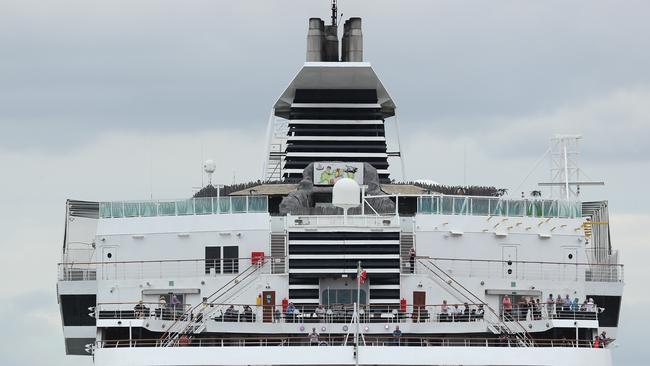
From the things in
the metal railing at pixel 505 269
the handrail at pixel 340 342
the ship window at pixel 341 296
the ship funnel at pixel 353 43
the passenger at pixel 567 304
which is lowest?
the handrail at pixel 340 342

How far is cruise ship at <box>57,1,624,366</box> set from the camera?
93938 millimetres

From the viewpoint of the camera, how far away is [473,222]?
102 m

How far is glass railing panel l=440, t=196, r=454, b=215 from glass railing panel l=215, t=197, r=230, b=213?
10.6 metres

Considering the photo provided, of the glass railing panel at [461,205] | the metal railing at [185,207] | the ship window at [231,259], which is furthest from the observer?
the glass railing panel at [461,205]

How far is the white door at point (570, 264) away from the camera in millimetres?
102688

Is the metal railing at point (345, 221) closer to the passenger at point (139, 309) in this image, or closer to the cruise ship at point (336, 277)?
the cruise ship at point (336, 277)

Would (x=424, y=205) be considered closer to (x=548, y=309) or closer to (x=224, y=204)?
(x=548, y=309)

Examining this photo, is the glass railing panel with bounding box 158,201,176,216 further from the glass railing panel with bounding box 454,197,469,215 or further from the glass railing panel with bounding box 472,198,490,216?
the glass railing panel with bounding box 472,198,490,216

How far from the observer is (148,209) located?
10406 cm

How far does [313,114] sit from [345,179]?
16.2m

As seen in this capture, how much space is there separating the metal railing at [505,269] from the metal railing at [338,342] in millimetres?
5364

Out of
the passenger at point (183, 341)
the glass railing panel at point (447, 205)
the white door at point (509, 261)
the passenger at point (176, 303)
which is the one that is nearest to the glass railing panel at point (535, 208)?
the white door at point (509, 261)

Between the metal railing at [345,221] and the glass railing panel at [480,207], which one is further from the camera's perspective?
the glass railing panel at [480,207]

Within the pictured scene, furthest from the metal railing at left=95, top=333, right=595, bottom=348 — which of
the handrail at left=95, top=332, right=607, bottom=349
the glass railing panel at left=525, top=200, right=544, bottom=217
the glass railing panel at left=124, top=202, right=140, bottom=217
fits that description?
the glass railing panel at left=124, top=202, right=140, bottom=217
